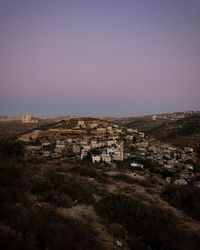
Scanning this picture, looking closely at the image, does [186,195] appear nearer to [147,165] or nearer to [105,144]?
[147,165]

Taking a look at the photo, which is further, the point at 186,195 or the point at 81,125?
the point at 81,125

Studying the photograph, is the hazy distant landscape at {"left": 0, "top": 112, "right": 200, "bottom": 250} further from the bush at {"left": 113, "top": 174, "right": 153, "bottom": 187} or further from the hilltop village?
the hilltop village

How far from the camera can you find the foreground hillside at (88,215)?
7086 mm

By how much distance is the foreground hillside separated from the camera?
23.2 ft

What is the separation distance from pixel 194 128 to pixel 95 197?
80.7 metres

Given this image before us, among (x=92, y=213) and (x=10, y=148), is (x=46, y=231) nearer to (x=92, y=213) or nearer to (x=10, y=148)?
(x=92, y=213)

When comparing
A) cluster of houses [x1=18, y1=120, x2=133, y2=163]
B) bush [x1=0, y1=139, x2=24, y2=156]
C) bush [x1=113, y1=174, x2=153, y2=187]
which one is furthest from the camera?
cluster of houses [x1=18, y1=120, x2=133, y2=163]

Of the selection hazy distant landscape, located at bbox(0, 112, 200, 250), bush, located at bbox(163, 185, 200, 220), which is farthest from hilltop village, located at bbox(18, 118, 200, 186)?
hazy distant landscape, located at bbox(0, 112, 200, 250)

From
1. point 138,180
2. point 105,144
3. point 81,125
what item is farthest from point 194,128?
point 138,180

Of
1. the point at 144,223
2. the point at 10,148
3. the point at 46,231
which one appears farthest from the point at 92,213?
the point at 10,148

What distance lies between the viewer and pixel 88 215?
9422 mm

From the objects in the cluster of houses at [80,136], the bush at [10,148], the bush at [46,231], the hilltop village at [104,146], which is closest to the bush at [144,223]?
the bush at [46,231]

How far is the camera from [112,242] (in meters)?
7.91

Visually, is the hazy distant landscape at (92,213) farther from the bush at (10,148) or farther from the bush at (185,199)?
the bush at (10,148)
